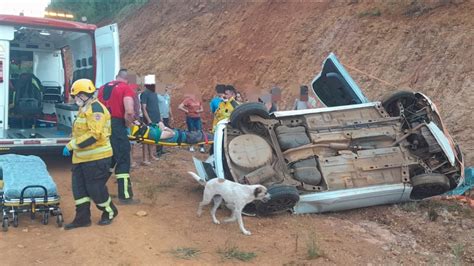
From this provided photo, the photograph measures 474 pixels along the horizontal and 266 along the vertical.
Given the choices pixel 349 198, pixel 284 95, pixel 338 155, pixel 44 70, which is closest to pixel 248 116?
pixel 338 155

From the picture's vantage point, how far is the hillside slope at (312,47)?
11.1 meters

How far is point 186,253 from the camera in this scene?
477 centimetres

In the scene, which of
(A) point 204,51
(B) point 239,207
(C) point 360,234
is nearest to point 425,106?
(C) point 360,234

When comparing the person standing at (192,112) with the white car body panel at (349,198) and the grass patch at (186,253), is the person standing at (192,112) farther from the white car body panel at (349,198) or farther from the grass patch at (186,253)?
the grass patch at (186,253)

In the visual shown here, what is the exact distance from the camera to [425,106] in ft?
22.2

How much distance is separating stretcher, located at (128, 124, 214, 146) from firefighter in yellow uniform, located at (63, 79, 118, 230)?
1.54m

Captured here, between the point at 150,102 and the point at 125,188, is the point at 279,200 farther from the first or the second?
the point at 150,102

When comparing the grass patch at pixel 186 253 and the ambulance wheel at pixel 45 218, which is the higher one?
the ambulance wheel at pixel 45 218

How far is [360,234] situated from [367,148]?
1257mm

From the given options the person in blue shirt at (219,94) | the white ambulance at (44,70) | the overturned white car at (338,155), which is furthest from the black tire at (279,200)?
the white ambulance at (44,70)

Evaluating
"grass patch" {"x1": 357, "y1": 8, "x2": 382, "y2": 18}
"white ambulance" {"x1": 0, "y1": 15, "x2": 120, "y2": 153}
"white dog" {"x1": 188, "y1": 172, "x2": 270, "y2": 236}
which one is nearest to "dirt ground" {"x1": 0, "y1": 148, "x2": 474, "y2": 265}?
"white dog" {"x1": 188, "y1": 172, "x2": 270, "y2": 236}

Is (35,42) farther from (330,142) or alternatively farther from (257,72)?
(257,72)

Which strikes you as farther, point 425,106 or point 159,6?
point 159,6

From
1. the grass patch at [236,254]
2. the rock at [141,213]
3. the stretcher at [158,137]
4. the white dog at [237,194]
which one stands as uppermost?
the stretcher at [158,137]
